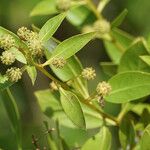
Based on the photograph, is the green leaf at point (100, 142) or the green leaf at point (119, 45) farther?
the green leaf at point (119, 45)

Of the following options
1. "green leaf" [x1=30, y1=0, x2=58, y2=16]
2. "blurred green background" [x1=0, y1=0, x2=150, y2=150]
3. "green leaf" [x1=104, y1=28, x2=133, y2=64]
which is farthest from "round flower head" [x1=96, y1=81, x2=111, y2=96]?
"blurred green background" [x1=0, y1=0, x2=150, y2=150]

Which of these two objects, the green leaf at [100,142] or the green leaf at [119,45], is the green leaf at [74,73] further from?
the green leaf at [119,45]

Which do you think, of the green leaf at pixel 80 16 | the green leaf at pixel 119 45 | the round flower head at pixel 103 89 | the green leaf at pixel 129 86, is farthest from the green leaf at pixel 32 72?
the green leaf at pixel 80 16

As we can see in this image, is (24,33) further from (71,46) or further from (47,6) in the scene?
(47,6)

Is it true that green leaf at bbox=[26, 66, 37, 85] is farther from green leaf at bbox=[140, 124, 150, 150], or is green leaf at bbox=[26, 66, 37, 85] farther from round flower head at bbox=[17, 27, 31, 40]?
green leaf at bbox=[140, 124, 150, 150]

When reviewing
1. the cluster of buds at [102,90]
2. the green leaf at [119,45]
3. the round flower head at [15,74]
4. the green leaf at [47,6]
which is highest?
the green leaf at [47,6]

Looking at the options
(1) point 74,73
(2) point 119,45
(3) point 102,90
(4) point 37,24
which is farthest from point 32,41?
(4) point 37,24
